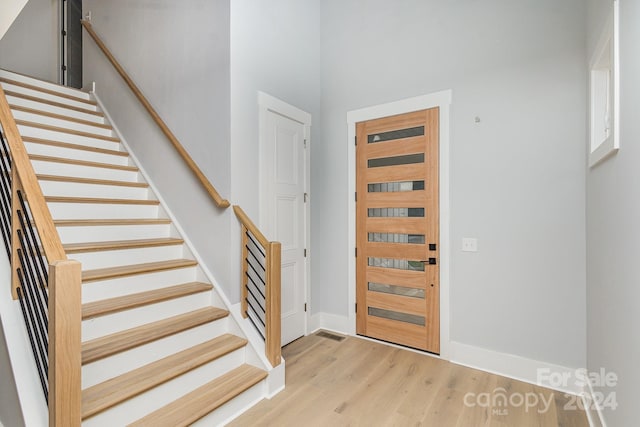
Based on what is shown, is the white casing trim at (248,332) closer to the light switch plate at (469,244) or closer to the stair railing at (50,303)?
the stair railing at (50,303)

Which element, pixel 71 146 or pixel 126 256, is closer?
pixel 126 256

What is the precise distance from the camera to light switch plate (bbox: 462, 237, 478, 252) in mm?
2721

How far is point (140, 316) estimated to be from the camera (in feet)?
6.98

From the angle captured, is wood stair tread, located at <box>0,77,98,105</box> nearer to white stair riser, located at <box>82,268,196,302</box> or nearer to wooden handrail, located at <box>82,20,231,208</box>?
wooden handrail, located at <box>82,20,231,208</box>

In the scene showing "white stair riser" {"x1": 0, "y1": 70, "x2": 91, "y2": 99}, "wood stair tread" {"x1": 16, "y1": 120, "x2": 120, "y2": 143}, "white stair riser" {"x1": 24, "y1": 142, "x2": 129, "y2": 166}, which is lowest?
"white stair riser" {"x1": 24, "y1": 142, "x2": 129, "y2": 166}

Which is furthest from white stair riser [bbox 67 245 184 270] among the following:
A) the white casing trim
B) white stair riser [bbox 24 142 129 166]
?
white stair riser [bbox 24 142 129 166]

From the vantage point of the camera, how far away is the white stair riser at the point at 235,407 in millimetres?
1909

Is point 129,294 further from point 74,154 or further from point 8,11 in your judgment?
point 8,11

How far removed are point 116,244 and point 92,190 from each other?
742mm

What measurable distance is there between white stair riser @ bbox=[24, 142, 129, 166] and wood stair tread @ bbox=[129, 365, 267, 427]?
8.06ft

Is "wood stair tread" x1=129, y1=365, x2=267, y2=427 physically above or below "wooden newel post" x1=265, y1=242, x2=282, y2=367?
below

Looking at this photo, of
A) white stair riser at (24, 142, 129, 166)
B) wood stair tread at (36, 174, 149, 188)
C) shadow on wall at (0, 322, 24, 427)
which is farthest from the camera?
white stair riser at (24, 142, 129, 166)

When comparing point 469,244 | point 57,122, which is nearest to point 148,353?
point 469,244

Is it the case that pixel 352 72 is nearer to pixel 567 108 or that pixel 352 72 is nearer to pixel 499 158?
pixel 499 158
